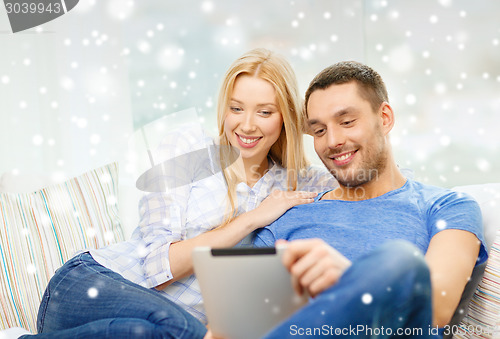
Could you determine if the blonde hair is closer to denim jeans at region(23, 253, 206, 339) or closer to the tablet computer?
denim jeans at region(23, 253, 206, 339)

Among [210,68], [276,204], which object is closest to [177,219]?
[276,204]

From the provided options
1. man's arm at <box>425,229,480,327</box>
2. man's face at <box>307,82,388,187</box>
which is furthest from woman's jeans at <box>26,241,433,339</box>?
man's face at <box>307,82,388,187</box>

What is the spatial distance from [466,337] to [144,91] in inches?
72.1

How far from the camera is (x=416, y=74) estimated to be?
8.00ft

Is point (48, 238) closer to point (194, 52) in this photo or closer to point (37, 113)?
point (37, 113)

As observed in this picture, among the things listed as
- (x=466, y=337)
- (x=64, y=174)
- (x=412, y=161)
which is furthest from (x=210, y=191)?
(x=412, y=161)

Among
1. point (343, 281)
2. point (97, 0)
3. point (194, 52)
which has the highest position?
point (97, 0)

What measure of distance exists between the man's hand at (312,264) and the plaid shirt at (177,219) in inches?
25.8

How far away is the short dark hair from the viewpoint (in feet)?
4.25

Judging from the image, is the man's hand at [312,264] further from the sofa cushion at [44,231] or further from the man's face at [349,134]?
the sofa cushion at [44,231]

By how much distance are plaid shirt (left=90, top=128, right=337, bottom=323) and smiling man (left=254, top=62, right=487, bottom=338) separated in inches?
6.3

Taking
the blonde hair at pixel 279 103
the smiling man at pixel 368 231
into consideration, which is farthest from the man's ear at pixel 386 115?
the blonde hair at pixel 279 103

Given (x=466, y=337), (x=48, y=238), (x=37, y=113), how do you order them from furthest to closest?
(x=37, y=113) → (x=48, y=238) → (x=466, y=337)

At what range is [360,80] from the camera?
1299 millimetres
